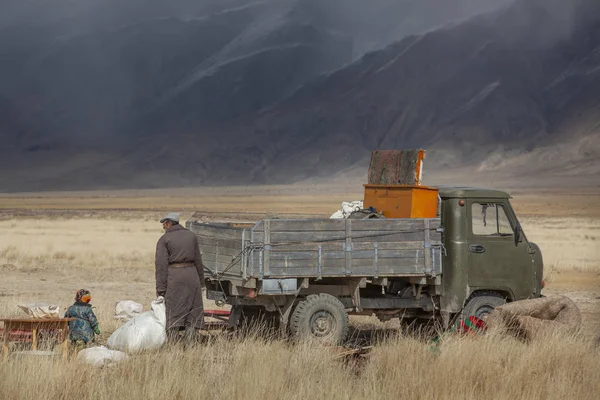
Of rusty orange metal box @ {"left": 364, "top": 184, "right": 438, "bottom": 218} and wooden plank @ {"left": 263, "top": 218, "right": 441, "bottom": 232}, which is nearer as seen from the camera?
wooden plank @ {"left": 263, "top": 218, "right": 441, "bottom": 232}

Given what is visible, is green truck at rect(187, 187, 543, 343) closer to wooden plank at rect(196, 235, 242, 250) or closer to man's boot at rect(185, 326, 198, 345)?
wooden plank at rect(196, 235, 242, 250)

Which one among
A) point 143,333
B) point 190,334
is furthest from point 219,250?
point 143,333

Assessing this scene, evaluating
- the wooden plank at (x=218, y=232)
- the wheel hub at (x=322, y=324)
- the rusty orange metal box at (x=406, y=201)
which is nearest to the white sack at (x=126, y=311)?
the wooden plank at (x=218, y=232)

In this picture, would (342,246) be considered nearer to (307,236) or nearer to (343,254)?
(343,254)

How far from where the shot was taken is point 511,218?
13023mm

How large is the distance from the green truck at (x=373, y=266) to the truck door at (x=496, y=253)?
0.01m

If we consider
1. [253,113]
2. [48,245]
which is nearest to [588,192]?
[253,113]

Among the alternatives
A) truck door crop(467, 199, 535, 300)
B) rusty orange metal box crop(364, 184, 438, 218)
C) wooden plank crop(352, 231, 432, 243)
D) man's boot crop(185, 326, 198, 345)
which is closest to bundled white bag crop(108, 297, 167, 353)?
man's boot crop(185, 326, 198, 345)

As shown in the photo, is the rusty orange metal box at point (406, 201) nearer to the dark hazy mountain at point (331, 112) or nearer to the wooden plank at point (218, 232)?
the wooden plank at point (218, 232)

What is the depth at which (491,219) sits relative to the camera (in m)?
13.0

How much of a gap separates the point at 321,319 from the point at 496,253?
8.18ft

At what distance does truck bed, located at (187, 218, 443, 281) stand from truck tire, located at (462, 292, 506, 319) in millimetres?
765

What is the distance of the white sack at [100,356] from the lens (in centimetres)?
999

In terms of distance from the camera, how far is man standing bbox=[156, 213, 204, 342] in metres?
11.3
